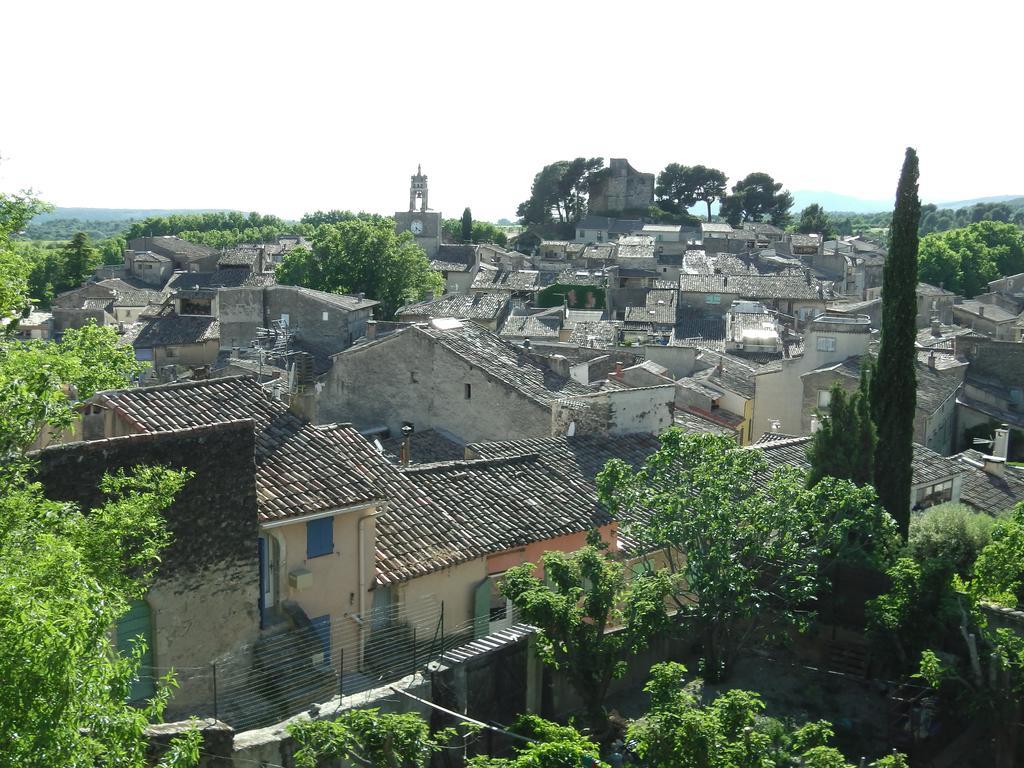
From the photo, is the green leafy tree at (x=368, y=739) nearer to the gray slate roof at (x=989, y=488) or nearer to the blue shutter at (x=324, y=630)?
the blue shutter at (x=324, y=630)

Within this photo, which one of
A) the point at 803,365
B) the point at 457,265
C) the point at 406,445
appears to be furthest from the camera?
the point at 457,265

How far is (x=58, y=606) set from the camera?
7375mm

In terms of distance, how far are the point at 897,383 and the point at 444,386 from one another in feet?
36.3

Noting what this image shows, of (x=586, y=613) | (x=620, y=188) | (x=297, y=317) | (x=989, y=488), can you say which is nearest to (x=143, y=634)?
(x=586, y=613)

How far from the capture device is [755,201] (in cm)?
13262

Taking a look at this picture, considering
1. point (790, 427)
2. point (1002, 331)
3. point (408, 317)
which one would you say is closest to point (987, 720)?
point (790, 427)

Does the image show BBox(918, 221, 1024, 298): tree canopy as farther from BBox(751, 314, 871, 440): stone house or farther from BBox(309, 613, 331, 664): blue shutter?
BBox(309, 613, 331, 664): blue shutter

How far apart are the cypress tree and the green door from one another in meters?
16.4

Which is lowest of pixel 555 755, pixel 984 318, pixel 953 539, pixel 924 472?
pixel 924 472

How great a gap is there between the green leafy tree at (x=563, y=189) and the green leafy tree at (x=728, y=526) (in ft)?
370

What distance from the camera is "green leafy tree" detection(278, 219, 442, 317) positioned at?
66.6 metres

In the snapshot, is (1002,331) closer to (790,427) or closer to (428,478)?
(790,427)

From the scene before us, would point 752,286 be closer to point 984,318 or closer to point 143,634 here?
point 984,318

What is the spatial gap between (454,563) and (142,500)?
23.7ft
